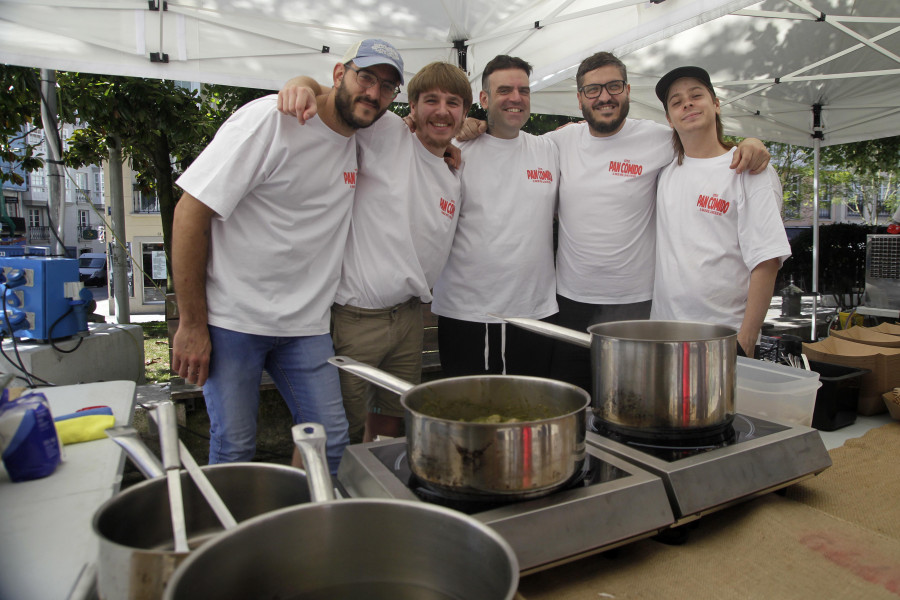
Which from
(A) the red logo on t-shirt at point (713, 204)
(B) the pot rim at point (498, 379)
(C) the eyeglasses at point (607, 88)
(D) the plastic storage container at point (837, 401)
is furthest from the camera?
(C) the eyeglasses at point (607, 88)

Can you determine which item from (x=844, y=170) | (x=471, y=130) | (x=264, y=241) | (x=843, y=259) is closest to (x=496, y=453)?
(x=264, y=241)

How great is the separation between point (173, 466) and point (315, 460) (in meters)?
0.18

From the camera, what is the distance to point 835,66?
5121 millimetres

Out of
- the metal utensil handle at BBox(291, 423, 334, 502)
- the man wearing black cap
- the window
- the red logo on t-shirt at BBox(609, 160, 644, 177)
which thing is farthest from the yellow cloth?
the window

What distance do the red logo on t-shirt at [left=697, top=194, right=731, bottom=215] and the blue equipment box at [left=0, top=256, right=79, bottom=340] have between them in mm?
3338

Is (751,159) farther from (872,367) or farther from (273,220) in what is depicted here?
(273,220)

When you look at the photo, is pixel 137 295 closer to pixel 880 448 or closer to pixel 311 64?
pixel 311 64

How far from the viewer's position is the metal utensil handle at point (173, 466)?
26.4 inches

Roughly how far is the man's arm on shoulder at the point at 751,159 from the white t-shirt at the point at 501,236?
730mm

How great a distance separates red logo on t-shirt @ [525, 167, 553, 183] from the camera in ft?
8.01

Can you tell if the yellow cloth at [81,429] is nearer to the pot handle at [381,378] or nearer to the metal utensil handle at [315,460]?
the pot handle at [381,378]

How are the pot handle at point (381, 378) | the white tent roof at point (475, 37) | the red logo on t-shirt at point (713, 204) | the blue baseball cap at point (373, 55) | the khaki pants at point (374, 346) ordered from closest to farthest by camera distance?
1. the pot handle at point (381, 378)
2. the blue baseball cap at point (373, 55)
3. the red logo on t-shirt at point (713, 204)
4. the khaki pants at point (374, 346)
5. the white tent roof at point (475, 37)

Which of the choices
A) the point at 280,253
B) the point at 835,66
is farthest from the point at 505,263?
the point at 835,66

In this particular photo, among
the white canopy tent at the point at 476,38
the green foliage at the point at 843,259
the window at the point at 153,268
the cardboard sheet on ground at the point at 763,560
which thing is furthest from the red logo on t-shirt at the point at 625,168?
the window at the point at 153,268
